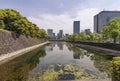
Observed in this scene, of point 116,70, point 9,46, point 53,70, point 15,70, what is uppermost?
point 116,70

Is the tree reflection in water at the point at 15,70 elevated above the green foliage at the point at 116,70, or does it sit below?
below

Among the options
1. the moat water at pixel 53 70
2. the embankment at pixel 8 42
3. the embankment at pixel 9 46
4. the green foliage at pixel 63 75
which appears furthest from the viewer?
the embankment at pixel 8 42

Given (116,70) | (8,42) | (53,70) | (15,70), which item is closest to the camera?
(116,70)

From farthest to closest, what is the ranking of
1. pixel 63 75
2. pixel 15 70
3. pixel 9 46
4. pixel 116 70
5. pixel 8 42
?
1. pixel 8 42
2. pixel 9 46
3. pixel 15 70
4. pixel 63 75
5. pixel 116 70

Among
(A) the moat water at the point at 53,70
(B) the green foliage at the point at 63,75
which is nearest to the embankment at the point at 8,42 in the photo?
(A) the moat water at the point at 53,70

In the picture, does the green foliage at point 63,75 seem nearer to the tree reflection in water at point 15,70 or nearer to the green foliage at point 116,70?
the tree reflection in water at point 15,70

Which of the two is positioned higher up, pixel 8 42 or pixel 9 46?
pixel 8 42

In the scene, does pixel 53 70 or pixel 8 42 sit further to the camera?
pixel 8 42

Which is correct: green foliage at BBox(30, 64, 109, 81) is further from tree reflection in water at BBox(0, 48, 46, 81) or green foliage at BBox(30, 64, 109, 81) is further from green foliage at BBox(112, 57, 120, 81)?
green foliage at BBox(112, 57, 120, 81)

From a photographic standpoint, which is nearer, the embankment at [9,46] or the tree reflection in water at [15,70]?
the tree reflection in water at [15,70]

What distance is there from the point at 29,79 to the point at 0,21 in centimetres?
4064

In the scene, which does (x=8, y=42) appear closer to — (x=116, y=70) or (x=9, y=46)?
(x=9, y=46)

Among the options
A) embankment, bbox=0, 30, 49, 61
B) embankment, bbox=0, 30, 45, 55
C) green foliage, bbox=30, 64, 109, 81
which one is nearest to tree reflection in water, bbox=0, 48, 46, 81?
green foliage, bbox=30, 64, 109, 81

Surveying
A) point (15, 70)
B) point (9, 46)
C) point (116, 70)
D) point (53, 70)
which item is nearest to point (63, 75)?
point (53, 70)
